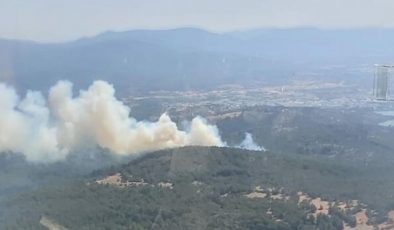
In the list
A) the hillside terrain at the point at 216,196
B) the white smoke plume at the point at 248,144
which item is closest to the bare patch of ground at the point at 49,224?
the hillside terrain at the point at 216,196

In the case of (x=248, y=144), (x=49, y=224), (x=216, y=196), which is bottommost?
(x=248, y=144)

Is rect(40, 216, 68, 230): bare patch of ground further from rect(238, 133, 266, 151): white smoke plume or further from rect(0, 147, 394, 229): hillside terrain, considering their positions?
rect(238, 133, 266, 151): white smoke plume

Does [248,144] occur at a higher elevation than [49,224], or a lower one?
lower

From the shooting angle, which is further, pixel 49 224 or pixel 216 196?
pixel 216 196

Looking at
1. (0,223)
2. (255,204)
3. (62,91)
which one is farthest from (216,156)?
(62,91)

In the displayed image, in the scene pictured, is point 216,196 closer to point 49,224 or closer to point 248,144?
point 49,224

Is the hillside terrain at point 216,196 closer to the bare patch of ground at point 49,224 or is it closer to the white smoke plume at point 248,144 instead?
the bare patch of ground at point 49,224

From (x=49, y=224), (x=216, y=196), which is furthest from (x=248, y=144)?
(x=49, y=224)

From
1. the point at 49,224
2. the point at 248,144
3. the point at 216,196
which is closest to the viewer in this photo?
the point at 49,224
